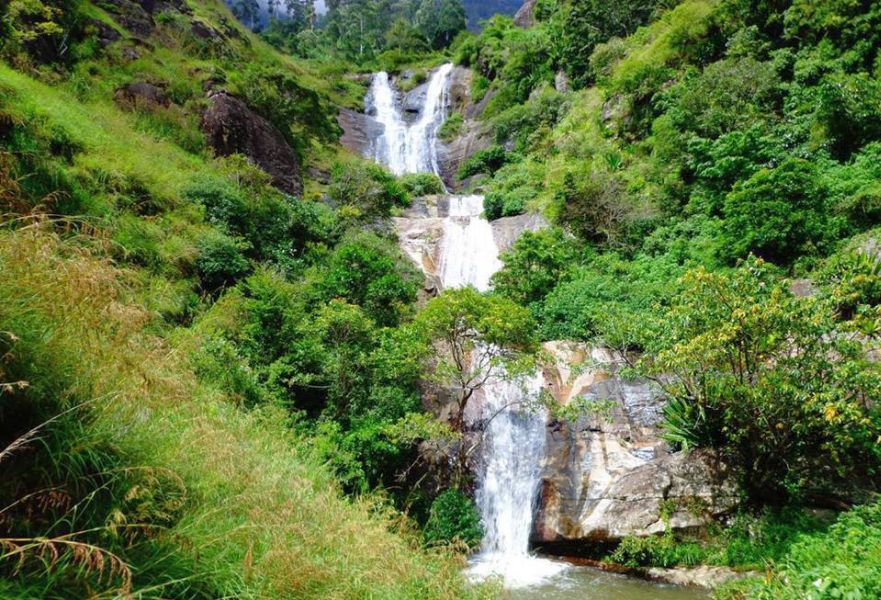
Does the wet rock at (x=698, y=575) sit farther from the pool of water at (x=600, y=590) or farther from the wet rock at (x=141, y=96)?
the wet rock at (x=141, y=96)

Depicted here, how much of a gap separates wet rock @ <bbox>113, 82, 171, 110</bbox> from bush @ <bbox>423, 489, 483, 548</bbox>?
17125mm

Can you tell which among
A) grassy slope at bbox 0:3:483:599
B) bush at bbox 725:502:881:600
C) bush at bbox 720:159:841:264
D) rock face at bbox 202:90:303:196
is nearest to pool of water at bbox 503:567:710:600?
bush at bbox 725:502:881:600

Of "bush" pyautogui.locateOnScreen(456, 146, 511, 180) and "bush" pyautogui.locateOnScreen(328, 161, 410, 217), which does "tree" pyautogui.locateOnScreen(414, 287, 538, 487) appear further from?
"bush" pyautogui.locateOnScreen(456, 146, 511, 180)

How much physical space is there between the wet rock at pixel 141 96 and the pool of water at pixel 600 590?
62.9 feet

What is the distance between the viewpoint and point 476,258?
19.7 metres

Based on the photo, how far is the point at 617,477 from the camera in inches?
387

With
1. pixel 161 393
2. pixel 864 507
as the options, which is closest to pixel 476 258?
pixel 864 507

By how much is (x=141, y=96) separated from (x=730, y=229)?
19985mm

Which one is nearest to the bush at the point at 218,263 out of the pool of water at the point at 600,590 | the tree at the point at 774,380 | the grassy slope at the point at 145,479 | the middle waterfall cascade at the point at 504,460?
the middle waterfall cascade at the point at 504,460

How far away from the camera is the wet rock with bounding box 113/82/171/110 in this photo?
55.9ft

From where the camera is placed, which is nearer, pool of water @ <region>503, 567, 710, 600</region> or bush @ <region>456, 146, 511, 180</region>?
pool of water @ <region>503, 567, 710, 600</region>

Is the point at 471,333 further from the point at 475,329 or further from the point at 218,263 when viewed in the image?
the point at 218,263

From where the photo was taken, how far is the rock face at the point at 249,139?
18703 mm

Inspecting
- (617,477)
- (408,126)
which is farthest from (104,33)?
(617,477)
